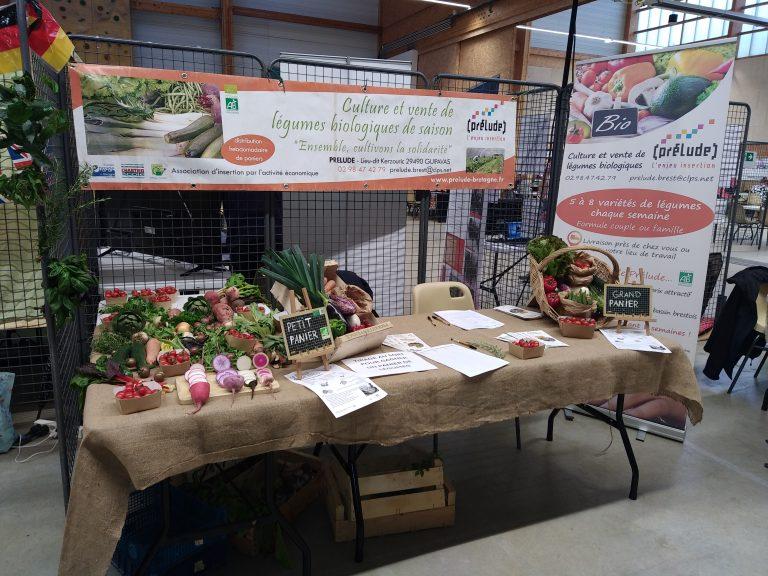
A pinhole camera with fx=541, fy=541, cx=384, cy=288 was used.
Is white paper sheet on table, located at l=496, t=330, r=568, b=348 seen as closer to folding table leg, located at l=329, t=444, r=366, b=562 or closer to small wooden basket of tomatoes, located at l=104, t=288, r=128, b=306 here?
folding table leg, located at l=329, t=444, r=366, b=562

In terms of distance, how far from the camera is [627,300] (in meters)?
2.49

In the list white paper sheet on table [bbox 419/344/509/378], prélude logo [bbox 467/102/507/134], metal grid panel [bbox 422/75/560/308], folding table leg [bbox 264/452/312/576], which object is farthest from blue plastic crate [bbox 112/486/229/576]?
prélude logo [bbox 467/102/507/134]

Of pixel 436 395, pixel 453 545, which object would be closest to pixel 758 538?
pixel 453 545

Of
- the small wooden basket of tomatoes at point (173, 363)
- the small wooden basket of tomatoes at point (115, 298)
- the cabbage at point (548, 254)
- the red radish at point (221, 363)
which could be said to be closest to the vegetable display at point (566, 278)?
the cabbage at point (548, 254)

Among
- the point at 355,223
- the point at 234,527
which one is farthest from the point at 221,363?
the point at 355,223

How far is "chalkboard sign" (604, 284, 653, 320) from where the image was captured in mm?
2482

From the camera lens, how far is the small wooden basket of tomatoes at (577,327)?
243 cm

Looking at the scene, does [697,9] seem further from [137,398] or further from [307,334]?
[137,398]

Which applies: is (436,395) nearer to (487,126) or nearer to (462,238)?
(487,126)

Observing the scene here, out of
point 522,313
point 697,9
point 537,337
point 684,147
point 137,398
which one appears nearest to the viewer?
point 137,398

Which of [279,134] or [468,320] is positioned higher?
[279,134]

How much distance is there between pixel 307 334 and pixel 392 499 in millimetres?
901

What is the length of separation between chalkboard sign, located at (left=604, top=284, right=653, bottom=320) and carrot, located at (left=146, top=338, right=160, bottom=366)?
6.32 feet

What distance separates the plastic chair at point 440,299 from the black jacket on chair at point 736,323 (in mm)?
1707
